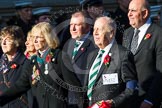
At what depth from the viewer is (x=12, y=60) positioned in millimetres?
9164

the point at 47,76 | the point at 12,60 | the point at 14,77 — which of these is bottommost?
the point at 14,77

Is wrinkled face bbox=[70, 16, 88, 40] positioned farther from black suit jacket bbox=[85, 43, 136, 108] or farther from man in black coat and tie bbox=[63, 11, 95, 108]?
black suit jacket bbox=[85, 43, 136, 108]

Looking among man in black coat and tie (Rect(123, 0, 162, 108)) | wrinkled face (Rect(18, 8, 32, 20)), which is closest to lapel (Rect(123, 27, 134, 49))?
man in black coat and tie (Rect(123, 0, 162, 108))

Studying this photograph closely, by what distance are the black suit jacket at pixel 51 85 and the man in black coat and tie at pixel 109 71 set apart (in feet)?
1.45

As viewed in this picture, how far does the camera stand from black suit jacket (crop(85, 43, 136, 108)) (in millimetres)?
7229

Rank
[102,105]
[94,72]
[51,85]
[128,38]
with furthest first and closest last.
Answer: [128,38]
[51,85]
[94,72]
[102,105]

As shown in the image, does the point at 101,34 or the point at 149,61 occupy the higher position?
the point at 101,34

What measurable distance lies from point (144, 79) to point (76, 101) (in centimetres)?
85

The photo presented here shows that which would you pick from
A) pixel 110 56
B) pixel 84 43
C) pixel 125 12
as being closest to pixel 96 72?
pixel 110 56

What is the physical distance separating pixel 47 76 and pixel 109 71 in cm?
101

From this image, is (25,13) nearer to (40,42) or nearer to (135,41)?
(40,42)

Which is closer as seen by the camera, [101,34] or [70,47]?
[101,34]

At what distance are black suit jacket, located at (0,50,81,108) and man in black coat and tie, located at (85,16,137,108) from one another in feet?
1.45

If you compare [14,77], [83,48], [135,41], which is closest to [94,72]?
[135,41]
